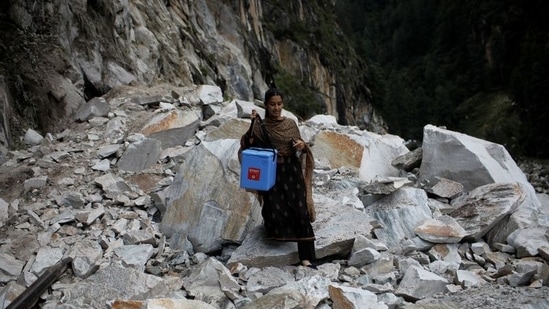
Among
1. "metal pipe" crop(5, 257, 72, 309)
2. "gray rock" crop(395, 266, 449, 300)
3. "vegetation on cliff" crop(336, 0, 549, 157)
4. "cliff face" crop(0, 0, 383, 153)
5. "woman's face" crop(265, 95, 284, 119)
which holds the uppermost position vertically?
"vegetation on cliff" crop(336, 0, 549, 157)

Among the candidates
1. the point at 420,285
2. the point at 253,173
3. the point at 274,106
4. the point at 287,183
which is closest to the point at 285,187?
the point at 287,183

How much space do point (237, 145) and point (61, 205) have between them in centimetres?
195

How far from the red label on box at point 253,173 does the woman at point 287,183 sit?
242 mm

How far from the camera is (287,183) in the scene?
4.27 metres

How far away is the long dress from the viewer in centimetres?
422

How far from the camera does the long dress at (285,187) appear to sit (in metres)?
4.22

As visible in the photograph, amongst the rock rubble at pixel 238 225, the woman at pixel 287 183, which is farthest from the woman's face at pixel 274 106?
the rock rubble at pixel 238 225

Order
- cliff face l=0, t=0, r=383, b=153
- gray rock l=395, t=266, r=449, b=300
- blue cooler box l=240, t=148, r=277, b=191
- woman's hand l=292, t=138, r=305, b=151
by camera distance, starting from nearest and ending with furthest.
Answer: gray rock l=395, t=266, r=449, b=300 < blue cooler box l=240, t=148, r=277, b=191 < woman's hand l=292, t=138, r=305, b=151 < cliff face l=0, t=0, r=383, b=153

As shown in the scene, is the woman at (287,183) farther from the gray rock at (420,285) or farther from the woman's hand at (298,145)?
the gray rock at (420,285)

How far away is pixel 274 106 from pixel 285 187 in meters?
0.68

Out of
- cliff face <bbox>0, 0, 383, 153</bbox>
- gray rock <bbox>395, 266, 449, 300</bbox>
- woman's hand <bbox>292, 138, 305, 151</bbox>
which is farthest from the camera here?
cliff face <bbox>0, 0, 383, 153</bbox>

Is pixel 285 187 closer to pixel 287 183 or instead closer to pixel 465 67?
pixel 287 183

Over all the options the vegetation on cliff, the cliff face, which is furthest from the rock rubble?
the vegetation on cliff

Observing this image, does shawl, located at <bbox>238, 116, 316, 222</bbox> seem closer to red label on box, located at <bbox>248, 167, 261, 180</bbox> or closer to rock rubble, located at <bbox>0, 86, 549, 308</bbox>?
red label on box, located at <bbox>248, 167, 261, 180</bbox>
